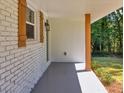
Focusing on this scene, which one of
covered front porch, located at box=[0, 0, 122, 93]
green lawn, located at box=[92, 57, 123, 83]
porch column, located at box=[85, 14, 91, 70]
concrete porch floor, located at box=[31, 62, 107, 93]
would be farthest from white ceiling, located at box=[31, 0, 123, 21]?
green lawn, located at box=[92, 57, 123, 83]

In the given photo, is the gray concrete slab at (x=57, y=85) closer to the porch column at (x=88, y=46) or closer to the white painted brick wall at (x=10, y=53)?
the white painted brick wall at (x=10, y=53)

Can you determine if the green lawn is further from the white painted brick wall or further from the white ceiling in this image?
the white painted brick wall

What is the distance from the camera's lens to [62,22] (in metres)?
12.6

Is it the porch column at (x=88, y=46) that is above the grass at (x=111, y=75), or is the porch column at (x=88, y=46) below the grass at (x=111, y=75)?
above

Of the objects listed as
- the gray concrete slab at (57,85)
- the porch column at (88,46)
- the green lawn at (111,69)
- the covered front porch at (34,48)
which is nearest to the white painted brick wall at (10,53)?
the covered front porch at (34,48)

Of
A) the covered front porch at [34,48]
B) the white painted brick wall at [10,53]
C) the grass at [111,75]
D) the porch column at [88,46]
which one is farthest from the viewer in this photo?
the porch column at [88,46]

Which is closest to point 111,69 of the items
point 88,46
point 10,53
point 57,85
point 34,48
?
point 88,46

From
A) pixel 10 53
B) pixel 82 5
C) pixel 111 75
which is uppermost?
pixel 82 5

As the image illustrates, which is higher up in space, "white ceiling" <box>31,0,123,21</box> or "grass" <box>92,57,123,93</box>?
"white ceiling" <box>31,0,123,21</box>

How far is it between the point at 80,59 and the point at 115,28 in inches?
274

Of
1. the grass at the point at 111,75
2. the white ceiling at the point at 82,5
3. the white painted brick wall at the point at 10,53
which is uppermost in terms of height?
the white ceiling at the point at 82,5

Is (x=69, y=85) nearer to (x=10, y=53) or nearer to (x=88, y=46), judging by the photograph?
(x=10, y=53)

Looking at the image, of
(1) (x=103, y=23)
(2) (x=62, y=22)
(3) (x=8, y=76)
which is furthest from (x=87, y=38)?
(1) (x=103, y=23)

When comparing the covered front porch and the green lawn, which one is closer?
the covered front porch
